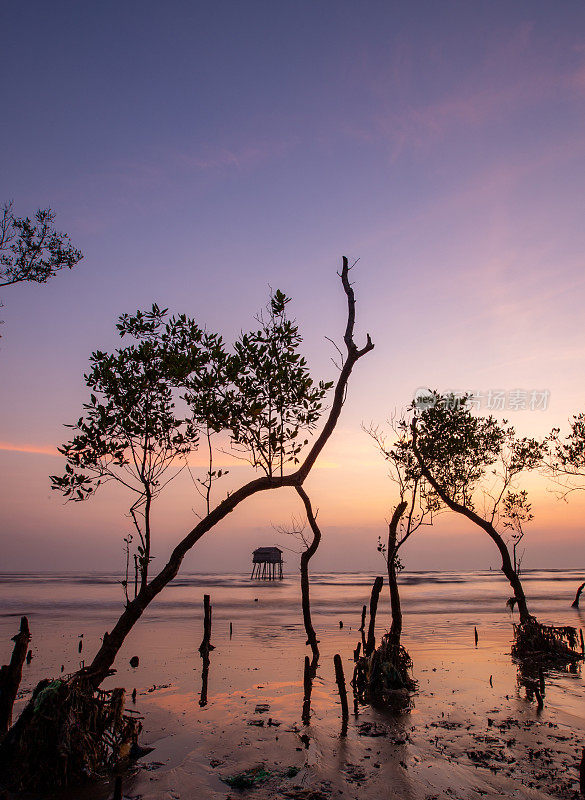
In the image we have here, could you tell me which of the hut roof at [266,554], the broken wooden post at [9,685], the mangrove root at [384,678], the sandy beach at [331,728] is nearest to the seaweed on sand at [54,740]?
the sandy beach at [331,728]

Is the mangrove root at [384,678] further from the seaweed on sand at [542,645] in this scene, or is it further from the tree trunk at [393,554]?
the seaweed on sand at [542,645]

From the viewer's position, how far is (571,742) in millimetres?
14273

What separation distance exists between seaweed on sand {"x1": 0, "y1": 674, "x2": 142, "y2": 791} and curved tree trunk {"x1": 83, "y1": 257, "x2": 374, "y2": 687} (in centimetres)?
52

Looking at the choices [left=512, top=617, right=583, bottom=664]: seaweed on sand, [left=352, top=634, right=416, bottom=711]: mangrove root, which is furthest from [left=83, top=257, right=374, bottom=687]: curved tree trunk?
[left=512, top=617, right=583, bottom=664]: seaweed on sand

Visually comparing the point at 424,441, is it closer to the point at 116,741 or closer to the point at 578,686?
the point at 578,686

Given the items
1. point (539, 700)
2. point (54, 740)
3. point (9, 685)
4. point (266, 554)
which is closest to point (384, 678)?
point (539, 700)

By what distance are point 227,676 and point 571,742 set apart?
1444 cm

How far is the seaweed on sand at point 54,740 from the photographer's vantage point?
11250 mm

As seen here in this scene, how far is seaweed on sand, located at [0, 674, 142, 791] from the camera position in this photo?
11250mm

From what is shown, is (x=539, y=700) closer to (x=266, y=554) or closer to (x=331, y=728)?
(x=331, y=728)


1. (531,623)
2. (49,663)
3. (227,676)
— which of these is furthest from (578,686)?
(49,663)

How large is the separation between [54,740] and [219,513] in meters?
5.95

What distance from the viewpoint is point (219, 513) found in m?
12.4

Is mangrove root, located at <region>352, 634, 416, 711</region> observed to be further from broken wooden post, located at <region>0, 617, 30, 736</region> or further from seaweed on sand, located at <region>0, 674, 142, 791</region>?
broken wooden post, located at <region>0, 617, 30, 736</region>
